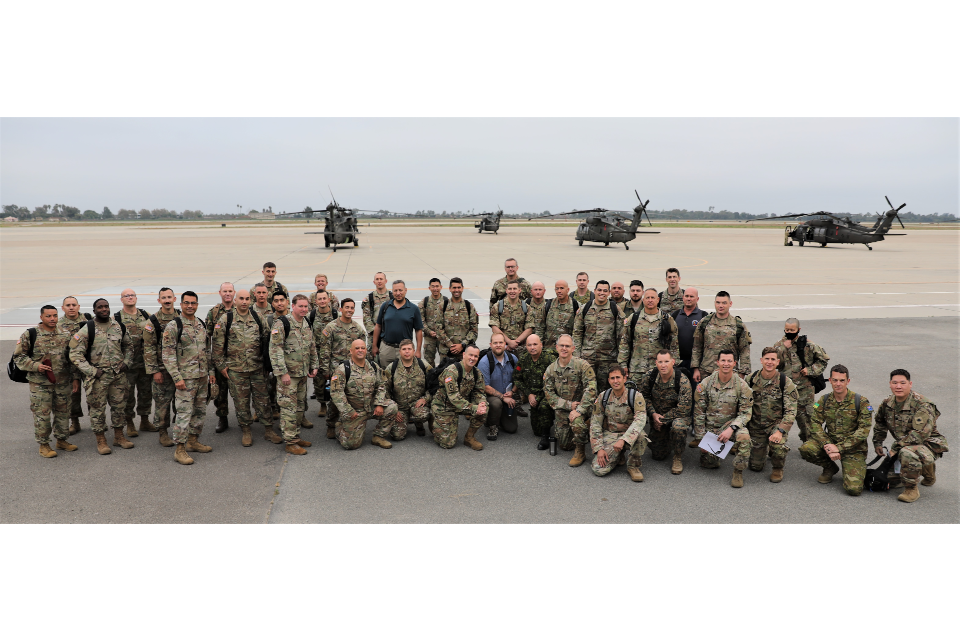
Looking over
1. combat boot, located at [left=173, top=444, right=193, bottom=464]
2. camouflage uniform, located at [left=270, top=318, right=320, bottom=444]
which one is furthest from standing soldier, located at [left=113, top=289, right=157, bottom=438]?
camouflage uniform, located at [left=270, top=318, right=320, bottom=444]

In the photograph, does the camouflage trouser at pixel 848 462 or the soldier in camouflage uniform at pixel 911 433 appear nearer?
the soldier in camouflage uniform at pixel 911 433

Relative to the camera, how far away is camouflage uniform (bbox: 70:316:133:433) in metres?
6.78

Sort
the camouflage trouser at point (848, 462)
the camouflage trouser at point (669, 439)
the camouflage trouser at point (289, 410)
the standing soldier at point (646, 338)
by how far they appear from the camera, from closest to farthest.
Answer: the camouflage trouser at point (848, 462)
the camouflage trouser at point (669, 439)
the camouflage trouser at point (289, 410)
the standing soldier at point (646, 338)

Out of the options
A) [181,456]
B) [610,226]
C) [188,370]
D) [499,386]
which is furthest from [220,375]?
[610,226]

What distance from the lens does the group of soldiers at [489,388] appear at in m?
6.18

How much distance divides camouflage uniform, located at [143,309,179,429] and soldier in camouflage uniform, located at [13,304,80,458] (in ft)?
2.75

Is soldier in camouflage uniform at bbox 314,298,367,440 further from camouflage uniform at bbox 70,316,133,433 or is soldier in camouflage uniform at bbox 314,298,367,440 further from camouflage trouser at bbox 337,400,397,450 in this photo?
camouflage uniform at bbox 70,316,133,433

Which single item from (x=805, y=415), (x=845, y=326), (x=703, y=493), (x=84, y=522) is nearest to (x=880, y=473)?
(x=805, y=415)

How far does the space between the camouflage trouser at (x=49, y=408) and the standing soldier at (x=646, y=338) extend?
6.73 metres

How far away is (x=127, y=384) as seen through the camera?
725 cm

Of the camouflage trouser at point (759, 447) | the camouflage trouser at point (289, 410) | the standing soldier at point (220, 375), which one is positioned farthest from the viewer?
the standing soldier at point (220, 375)

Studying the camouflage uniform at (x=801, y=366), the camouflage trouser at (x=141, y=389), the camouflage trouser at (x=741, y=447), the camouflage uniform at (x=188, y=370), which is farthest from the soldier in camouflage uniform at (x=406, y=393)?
the camouflage uniform at (x=801, y=366)

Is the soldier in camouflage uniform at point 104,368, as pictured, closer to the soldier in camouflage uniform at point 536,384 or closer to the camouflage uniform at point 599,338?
the soldier in camouflage uniform at point 536,384

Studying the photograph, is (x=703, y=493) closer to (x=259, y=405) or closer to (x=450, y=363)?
(x=450, y=363)
